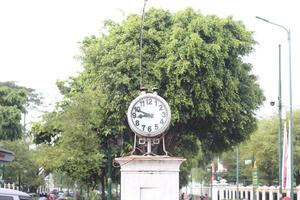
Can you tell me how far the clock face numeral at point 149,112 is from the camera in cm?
1312

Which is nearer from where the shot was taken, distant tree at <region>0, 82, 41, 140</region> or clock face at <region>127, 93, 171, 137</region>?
clock face at <region>127, 93, 171, 137</region>

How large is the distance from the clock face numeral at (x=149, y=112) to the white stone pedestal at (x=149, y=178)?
87cm

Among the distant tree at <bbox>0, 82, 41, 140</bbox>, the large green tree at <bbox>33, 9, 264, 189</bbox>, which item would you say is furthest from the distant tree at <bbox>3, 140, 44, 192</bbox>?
the large green tree at <bbox>33, 9, 264, 189</bbox>

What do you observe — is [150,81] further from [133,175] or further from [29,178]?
[29,178]

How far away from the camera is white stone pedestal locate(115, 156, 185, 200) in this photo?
40.9 feet

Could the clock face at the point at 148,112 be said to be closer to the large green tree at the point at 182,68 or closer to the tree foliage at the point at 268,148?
the large green tree at the point at 182,68

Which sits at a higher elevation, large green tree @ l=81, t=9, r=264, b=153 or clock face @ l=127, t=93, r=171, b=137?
large green tree @ l=81, t=9, r=264, b=153

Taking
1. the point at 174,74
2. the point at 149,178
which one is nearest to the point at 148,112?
the point at 149,178

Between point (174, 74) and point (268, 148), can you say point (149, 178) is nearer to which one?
point (174, 74)

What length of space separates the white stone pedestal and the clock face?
833mm

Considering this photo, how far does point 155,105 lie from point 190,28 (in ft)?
75.3

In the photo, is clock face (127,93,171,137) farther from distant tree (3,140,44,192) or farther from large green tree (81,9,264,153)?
distant tree (3,140,44,192)

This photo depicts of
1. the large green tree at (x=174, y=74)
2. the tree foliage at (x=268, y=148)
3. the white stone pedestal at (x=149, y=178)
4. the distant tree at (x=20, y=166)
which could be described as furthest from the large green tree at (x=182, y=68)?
the tree foliage at (x=268, y=148)

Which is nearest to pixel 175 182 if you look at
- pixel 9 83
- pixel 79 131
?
pixel 79 131
